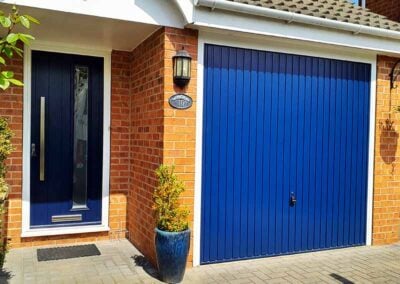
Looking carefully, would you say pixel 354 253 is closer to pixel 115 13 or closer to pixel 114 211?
pixel 114 211

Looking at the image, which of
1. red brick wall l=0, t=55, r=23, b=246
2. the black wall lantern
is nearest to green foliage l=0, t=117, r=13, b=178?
red brick wall l=0, t=55, r=23, b=246

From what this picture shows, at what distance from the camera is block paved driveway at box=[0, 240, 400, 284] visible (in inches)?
173

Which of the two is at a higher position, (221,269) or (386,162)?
(386,162)

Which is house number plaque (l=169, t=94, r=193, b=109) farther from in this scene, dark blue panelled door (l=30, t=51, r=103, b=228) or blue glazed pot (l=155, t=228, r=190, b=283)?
dark blue panelled door (l=30, t=51, r=103, b=228)

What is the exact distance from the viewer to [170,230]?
4.25m

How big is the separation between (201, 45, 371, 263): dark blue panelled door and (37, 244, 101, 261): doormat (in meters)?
1.63

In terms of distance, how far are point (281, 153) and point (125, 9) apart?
2.72 metres

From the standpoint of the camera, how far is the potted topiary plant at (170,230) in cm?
420

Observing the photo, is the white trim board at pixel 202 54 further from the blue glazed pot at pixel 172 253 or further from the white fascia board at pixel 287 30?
the blue glazed pot at pixel 172 253

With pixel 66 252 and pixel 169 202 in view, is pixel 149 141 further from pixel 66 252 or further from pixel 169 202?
pixel 66 252

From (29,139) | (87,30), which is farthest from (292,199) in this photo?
(29,139)

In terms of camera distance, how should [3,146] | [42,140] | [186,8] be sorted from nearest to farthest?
[3,146] < [186,8] < [42,140]

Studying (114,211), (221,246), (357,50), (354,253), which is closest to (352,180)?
(354,253)

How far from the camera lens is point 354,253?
18.0 feet
